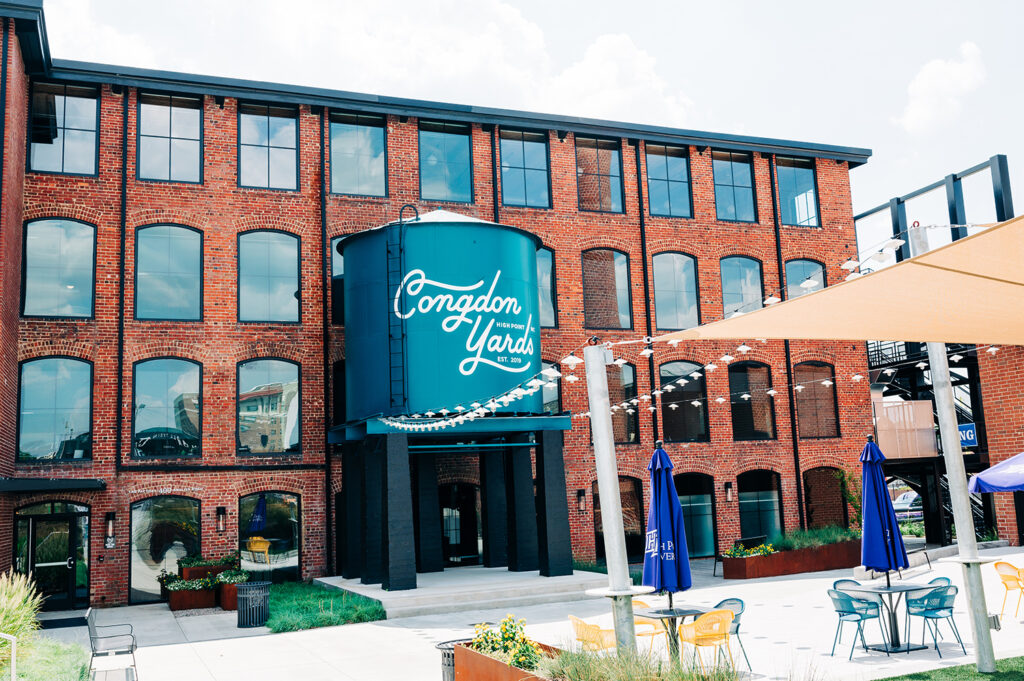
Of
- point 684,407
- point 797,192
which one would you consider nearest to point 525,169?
point 684,407

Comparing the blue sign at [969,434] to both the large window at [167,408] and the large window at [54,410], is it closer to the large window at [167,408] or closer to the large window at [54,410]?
the large window at [167,408]

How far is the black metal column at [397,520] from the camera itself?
16188mm

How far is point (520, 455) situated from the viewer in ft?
61.1

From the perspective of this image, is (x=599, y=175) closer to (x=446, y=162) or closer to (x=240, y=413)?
(x=446, y=162)

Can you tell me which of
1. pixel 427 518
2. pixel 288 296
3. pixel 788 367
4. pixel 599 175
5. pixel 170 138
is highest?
pixel 170 138

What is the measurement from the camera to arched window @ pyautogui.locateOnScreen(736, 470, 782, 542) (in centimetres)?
2356

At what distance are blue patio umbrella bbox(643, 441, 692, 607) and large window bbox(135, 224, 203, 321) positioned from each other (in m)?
12.9

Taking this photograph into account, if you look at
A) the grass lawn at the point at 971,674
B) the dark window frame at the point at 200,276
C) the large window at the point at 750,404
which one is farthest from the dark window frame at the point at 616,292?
the grass lawn at the point at 971,674

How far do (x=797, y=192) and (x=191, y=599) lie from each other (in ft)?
62.8

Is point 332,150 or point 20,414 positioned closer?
point 20,414

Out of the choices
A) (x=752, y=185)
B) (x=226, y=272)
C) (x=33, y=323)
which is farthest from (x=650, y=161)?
(x=33, y=323)

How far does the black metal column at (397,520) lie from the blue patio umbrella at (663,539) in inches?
274

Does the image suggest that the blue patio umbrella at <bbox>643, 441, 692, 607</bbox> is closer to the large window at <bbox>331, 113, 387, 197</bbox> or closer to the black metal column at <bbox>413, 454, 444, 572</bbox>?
the black metal column at <bbox>413, 454, 444, 572</bbox>

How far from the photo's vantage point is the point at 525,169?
2298 cm
